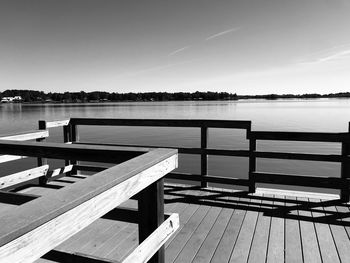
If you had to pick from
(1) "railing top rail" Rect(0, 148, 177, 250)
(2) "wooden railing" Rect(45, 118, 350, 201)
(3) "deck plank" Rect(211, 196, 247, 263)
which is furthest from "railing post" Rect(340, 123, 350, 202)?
(1) "railing top rail" Rect(0, 148, 177, 250)

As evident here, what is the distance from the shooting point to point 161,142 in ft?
51.6

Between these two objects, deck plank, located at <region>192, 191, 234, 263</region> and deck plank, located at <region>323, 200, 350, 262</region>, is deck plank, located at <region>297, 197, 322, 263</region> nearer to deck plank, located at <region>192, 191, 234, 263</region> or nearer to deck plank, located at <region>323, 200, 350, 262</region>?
deck plank, located at <region>323, 200, 350, 262</region>

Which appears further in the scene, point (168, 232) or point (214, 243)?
point (214, 243)

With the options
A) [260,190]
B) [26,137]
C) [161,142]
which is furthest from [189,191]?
[161,142]

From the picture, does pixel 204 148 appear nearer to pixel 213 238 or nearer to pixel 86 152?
pixel 213 238

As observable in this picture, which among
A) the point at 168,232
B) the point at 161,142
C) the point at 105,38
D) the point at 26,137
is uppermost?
the point at 105,38

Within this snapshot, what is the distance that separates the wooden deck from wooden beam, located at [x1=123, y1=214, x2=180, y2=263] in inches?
13.2

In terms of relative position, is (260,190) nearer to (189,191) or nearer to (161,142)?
(189,191)

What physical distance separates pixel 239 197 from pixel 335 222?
1.29 metres

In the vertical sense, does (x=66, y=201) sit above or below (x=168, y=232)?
above

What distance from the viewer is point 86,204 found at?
0.99 m

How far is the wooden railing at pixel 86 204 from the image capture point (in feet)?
2.52

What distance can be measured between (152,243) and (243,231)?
1.88m

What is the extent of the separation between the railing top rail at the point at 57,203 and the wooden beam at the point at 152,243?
325 millimetres
